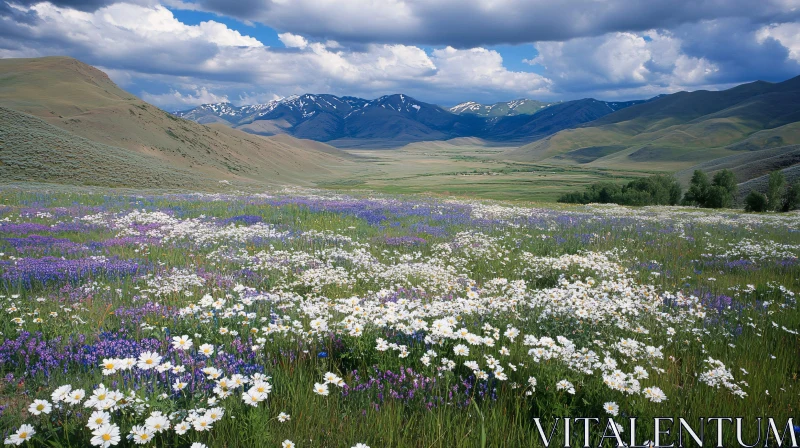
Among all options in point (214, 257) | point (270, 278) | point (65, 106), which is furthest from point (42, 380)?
point (65, 106)

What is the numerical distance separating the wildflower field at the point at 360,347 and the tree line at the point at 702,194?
82130mm

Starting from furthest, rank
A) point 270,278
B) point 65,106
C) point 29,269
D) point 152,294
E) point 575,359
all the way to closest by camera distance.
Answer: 1. point 65,106
2. point 270,278
3. point 29,269
4. point 152,294
5. point 575,359

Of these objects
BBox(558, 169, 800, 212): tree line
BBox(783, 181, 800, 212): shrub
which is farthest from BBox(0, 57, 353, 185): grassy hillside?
BBox(783, 181, 800, 212): shrub

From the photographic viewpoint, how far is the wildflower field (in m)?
3.51

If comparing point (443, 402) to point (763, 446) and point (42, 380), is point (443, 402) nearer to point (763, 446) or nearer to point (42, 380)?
point (763, 446)

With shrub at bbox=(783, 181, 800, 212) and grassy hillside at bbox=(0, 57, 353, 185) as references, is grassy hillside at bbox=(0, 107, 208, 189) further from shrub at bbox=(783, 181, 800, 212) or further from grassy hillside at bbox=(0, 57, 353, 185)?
shrub at bbox=(783, 181, 800, 212)

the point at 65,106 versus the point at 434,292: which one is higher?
the point at 65,106

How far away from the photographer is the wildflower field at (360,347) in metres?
3.51

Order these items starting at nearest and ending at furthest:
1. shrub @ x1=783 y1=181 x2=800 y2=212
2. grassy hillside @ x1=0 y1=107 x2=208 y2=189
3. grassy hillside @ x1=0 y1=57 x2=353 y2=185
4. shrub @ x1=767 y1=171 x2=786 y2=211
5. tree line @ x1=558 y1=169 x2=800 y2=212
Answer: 1. grassy hillside @ x1=0 y1=107 x2=208 y2=189
2. shrub @ x1=767 y1=171 x2=786 y2=211
3. tree line @ x1=558 y1=169 x2=800 y2=212
4. shrub @ x1=783 y1=181 x2=800 y2=212
5. grassy hillside @ x1=0 y1=57 x2=353 y2=185

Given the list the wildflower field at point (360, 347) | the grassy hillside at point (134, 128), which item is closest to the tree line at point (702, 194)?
the wildflower field at point (360, 347)

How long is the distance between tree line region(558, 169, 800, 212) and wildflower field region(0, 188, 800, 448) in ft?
269

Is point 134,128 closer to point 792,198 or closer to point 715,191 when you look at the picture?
point 715,191

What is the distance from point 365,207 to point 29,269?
1683 centimetres

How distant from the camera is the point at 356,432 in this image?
3520mm
